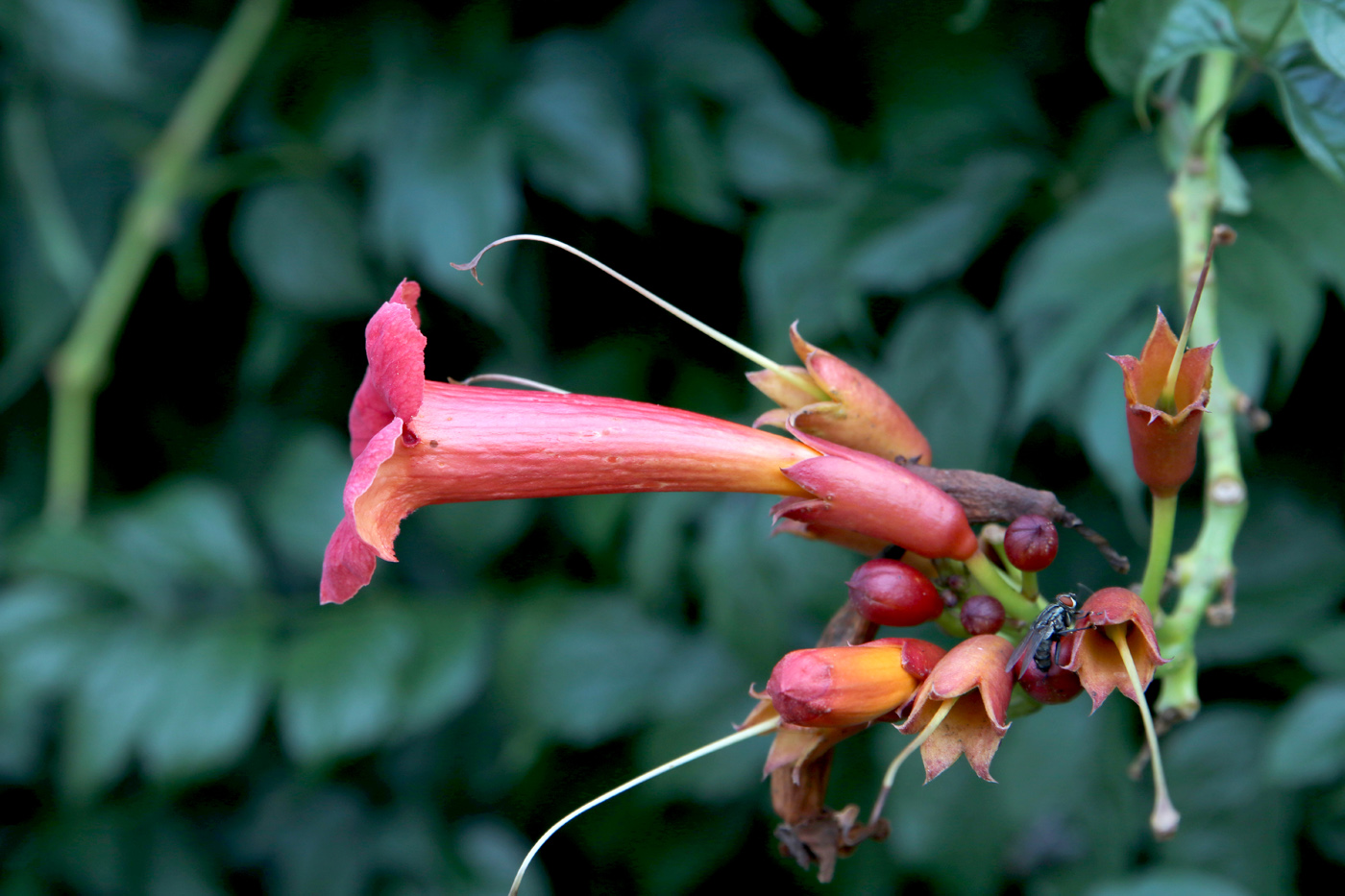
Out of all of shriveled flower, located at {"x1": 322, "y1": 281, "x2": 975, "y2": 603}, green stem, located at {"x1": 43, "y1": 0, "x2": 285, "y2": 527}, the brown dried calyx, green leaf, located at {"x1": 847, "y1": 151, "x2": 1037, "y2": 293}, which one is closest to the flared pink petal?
shriveled flower, located at {"x1": 322, "y1": 281, "x2": 975, "y2": 603}

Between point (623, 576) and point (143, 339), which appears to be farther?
point (143, 339)

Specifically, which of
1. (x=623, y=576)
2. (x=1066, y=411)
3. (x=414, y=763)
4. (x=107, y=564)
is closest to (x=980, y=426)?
(x=1066, y=411)

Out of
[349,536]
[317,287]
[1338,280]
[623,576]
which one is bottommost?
[623,576]

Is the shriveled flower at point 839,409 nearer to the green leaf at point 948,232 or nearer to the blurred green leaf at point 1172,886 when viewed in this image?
the green leaf at point 948,232

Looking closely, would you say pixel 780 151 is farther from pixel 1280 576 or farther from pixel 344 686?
pixel 344 686

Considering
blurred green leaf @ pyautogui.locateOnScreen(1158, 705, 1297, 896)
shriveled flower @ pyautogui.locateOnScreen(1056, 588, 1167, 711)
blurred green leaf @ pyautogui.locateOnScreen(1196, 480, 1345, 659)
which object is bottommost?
blurred green leaf @ pyautogui.locateOnScreen(1158, 705, 1297, 896)

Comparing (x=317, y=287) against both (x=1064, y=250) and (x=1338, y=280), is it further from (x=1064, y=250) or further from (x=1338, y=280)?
(x=1338, y=280)

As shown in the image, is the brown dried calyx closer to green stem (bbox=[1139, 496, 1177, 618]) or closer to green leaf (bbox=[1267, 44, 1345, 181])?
green stem (bbox=[1139, 496, 1177, 618])
